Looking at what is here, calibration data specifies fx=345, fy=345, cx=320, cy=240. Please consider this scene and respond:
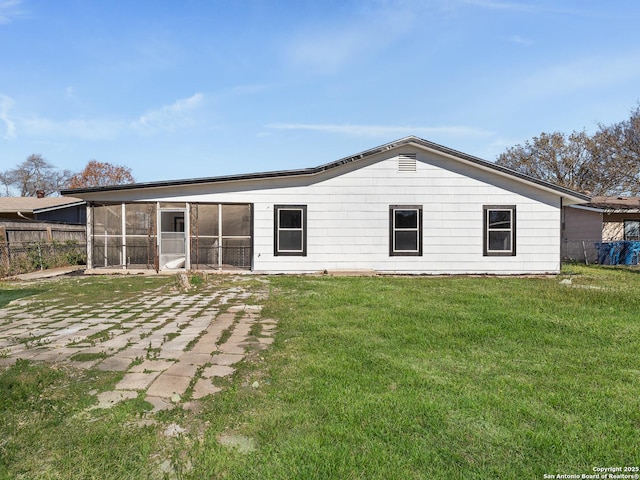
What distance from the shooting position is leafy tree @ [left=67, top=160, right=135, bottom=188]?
3806 cm

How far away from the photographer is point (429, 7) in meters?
10.1

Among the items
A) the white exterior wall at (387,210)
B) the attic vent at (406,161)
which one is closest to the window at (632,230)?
the white exterior wall at (387,210)

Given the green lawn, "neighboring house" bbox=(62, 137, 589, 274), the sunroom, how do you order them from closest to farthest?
the green lawn < "neighboring house" bbox=(62, 137, 589, 274) < the sunroom

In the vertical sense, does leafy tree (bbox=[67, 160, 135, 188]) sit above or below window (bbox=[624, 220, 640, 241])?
above

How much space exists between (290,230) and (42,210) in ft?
51.0

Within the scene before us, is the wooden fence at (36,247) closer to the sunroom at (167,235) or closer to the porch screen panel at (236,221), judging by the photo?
the sunroom at (167,235)

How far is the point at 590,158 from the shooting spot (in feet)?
87.2

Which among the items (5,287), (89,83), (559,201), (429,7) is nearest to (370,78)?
(429,7)

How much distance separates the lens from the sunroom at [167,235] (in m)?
11.4

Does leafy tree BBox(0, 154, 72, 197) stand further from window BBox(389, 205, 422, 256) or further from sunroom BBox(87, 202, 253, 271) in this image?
window BBox(389, 205, 422, 256)

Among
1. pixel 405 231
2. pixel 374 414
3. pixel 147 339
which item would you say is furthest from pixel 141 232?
pixel 374 414

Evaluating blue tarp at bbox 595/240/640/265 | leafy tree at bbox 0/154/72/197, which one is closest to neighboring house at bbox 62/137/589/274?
blue tarp at bbox 595/240/640/265

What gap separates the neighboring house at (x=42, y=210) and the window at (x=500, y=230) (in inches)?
778

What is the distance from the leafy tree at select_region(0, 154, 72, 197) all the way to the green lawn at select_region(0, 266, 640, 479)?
47.0 m
